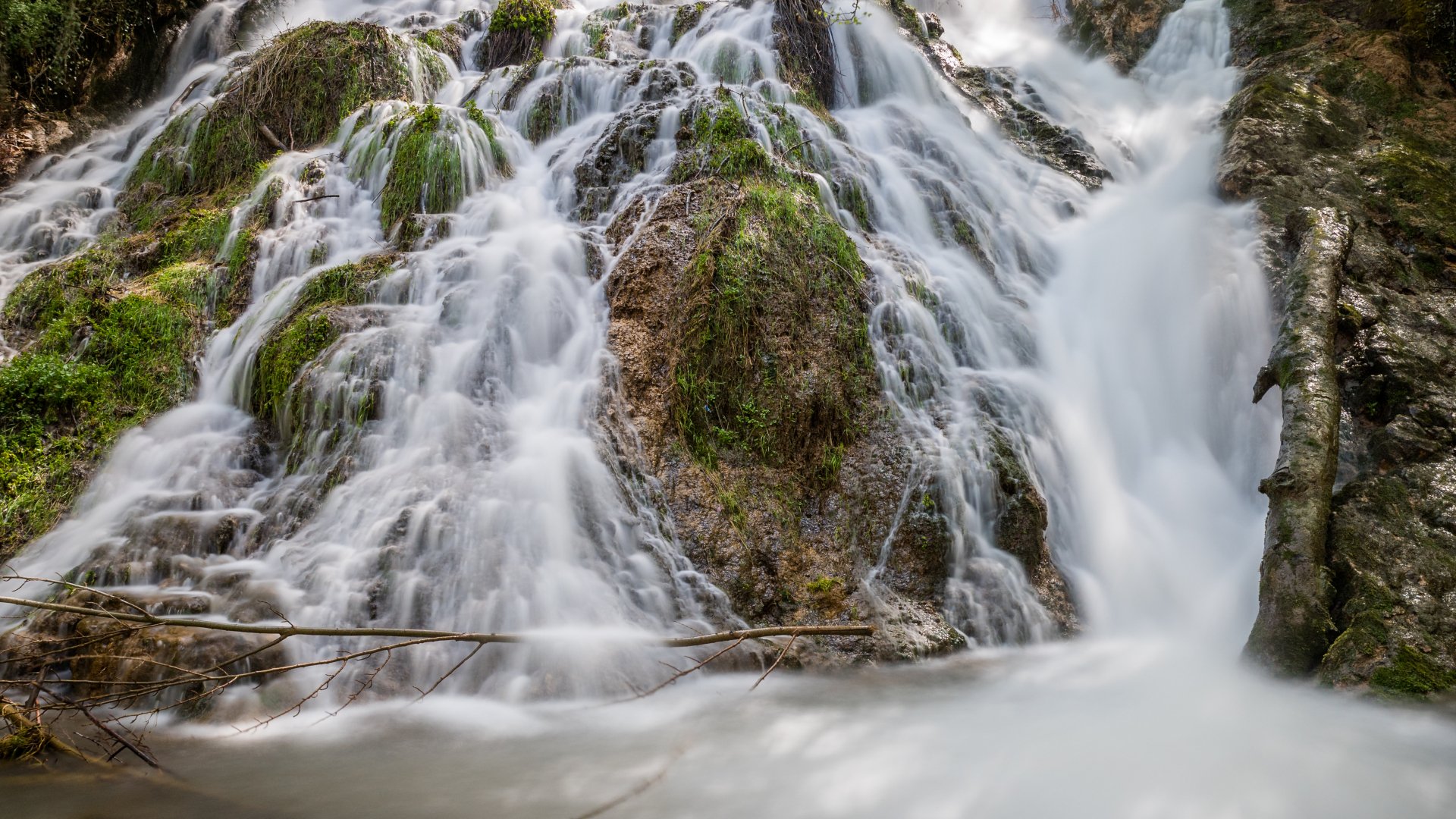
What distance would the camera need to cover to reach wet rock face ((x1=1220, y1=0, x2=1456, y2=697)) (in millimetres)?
4035

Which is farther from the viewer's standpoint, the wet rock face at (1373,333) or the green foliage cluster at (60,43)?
the green foliage cluster at (60,43)

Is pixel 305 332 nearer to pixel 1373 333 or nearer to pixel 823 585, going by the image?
pixel 823 585

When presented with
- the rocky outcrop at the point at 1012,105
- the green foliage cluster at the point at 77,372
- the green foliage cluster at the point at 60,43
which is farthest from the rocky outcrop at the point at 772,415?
the green foliage cluster at the point at 60,43

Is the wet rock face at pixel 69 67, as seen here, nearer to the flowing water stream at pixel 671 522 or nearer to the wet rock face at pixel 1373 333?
the flowing water stream at pixel 671 522

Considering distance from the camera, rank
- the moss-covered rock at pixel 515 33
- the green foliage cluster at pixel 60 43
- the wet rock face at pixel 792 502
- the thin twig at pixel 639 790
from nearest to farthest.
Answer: the thin twig at pixel 639 790 < the wet rock face at pixel 792 502 < the green foliage cluster at pixel 60 43 < the moss-covered rock at pixel 515 33

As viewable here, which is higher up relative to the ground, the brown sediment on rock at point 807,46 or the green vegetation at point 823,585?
the brown sediment on rock at point 807,46

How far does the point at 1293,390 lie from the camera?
469cm

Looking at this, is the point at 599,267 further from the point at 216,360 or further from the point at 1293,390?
the point at 1293,390

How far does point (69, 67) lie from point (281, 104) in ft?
17.3

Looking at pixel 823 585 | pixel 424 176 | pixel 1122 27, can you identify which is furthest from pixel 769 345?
pixel 1122 27

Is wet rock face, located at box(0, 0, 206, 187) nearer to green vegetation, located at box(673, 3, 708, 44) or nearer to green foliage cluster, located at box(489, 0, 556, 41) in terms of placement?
green foliage cluster, located at box(489, 0, 556, 41)

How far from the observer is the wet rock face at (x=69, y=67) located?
35.6ft

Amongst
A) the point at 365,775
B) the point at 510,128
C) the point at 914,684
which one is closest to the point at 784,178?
the point at 510,128

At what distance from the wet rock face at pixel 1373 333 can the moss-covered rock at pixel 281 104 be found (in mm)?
9917
